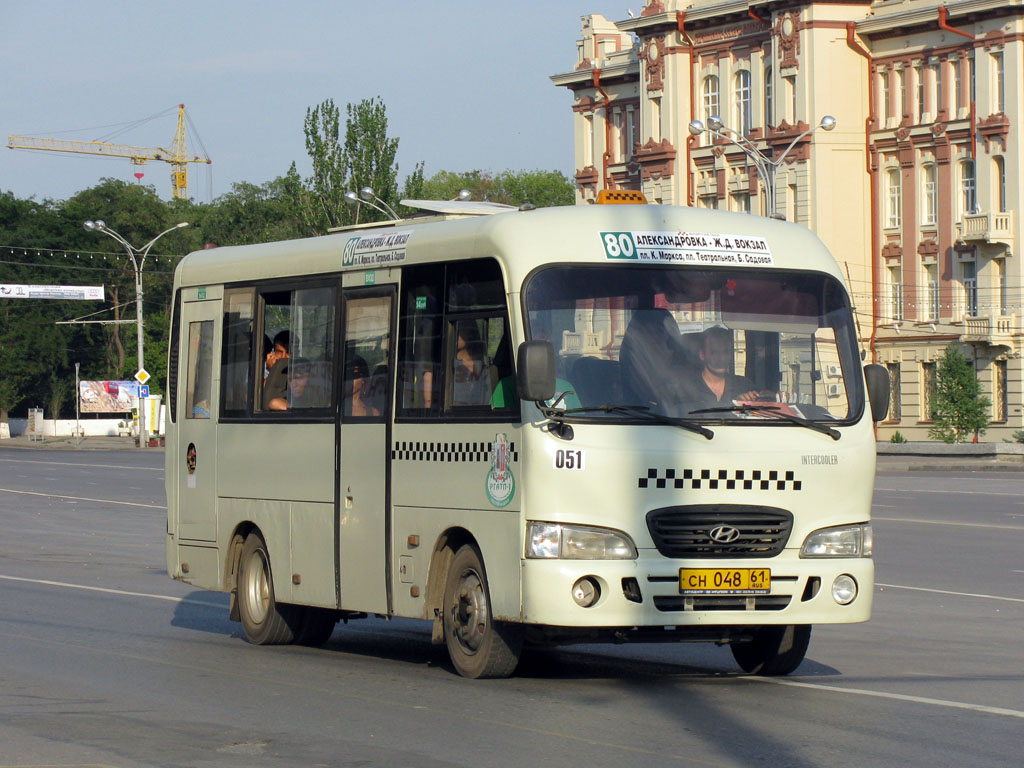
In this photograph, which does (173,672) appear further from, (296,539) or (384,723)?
(384,723)

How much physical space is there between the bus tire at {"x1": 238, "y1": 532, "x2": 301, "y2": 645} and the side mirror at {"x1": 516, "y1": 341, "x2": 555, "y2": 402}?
155 inches

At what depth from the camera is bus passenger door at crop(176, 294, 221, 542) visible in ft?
45.9

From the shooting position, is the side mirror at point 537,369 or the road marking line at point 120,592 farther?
the road marking line at point 120,592

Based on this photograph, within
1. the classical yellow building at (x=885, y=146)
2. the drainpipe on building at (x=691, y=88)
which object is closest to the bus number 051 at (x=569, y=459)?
the classical yellow building at (x=885, y=146)

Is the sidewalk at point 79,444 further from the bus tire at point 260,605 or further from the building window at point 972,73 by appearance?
the bus tire at point 260,605

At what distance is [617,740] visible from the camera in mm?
8492

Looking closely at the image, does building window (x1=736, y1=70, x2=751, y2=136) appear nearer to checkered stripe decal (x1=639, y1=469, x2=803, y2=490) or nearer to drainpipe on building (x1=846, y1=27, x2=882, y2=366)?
drainpipe on building (x1=846, y1=27, x2=882, y2=366)

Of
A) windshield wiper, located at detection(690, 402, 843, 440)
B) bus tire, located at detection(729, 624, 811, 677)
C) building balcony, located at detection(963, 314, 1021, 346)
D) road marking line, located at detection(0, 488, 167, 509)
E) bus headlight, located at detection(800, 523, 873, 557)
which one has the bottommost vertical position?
road marking line, located at detection(0, 488, 167, 509)

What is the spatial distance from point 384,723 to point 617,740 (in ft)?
4.31

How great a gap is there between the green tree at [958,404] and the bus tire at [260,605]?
49124 millimetres

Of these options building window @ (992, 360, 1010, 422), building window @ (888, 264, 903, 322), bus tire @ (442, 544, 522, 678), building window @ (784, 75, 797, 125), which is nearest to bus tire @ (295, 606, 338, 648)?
bus tire @ (442, 544, 522, 678)

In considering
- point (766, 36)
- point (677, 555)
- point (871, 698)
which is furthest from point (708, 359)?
point (766, 36)

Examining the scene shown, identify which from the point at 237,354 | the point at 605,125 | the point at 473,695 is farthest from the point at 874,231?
the point at 473,695

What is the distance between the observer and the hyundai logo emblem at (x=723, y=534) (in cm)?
998
